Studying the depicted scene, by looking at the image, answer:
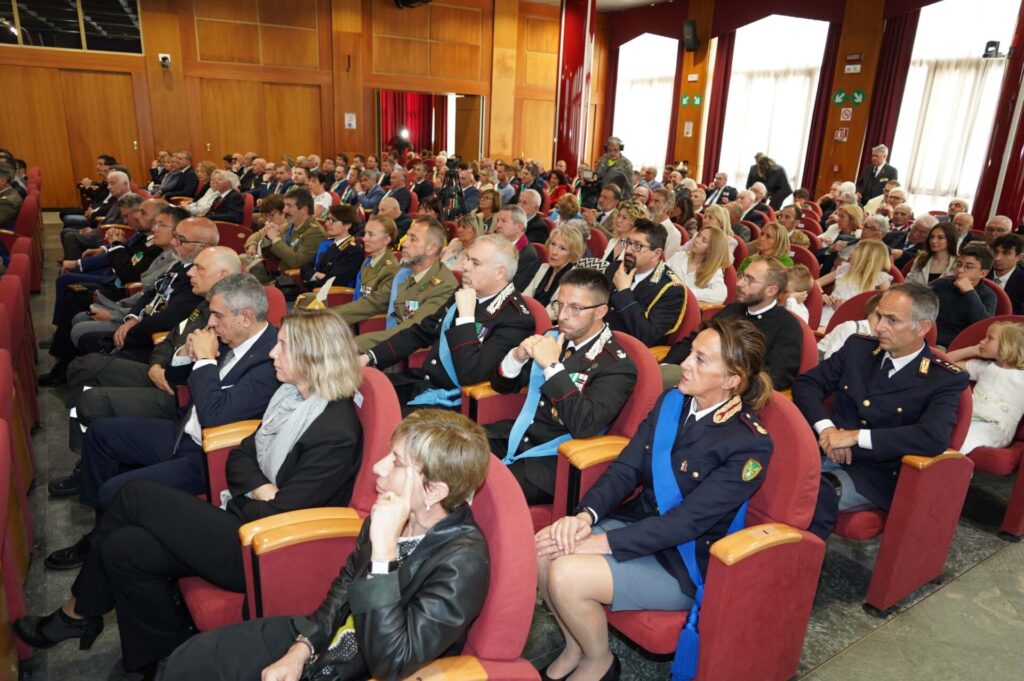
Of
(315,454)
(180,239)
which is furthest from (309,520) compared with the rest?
(180,239)

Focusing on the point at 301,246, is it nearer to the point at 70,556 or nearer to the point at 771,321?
the point at 70,556

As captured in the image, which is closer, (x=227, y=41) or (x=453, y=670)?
(x=453, y=670)

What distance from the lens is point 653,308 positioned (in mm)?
3432

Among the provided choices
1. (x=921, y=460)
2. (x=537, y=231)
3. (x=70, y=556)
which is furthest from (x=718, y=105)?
(x=70, y=556)

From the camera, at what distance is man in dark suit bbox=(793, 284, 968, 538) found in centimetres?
222

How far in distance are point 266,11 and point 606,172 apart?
8.06 meters

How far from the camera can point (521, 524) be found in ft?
4.66

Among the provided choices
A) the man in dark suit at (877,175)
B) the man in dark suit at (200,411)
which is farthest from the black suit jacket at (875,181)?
the man in dark suit at (200,411)

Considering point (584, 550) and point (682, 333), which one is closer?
point (584, 550)

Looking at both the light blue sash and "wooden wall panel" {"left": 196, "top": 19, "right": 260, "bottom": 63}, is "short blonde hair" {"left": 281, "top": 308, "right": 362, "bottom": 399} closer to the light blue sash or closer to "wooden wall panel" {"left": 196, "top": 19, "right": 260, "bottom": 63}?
the light blue sash

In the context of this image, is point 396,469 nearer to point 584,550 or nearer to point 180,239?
point 584,550

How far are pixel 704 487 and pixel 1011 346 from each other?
188 cm

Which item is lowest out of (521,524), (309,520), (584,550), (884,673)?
(884,673)

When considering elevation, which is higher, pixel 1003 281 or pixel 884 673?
pixel 1003 281
